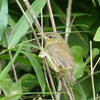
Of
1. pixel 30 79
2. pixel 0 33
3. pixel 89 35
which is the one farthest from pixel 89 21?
pixel 0 33

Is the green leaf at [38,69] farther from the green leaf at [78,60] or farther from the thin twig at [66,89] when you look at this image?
the green leaf at [78,60]

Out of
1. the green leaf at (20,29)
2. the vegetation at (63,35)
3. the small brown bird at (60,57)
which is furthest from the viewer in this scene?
the vegetation at (63,35)

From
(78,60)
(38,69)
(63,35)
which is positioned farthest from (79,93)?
(63,35)

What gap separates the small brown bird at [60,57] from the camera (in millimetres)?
1521

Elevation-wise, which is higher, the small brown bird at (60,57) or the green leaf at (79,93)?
the small brown bird at (60,57)

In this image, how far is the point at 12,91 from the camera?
1.59 metres

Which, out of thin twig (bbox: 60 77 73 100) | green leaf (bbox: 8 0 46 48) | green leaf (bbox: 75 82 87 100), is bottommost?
green leaf (bbox: 75 82 87 100)

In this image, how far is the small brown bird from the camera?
4.99ft

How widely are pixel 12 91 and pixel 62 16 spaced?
1.90ft

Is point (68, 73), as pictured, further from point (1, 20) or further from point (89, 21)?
point (89, 21)

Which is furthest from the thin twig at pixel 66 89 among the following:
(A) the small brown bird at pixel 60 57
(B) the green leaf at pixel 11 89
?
(B) the green leaf at pixel 11 89

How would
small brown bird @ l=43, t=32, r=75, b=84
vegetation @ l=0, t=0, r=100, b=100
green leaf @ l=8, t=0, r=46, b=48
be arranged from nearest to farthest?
small brown bird @ l=43, t=32, r=75, b=84, green leaf @ l=8, t=0, r=46, b=48, vegetation @ l=0, t=0, r=100, b=100

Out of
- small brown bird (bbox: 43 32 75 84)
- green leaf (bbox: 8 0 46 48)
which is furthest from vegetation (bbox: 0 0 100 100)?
small brown bird (bbox: 43 32 75 84)

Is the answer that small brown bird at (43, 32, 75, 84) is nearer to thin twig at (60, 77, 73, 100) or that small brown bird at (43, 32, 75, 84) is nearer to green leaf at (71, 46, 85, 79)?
thin twig at (60, 77, 73, 100)
